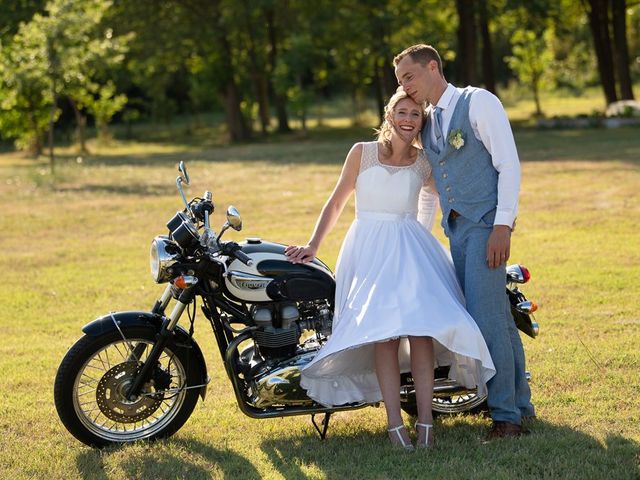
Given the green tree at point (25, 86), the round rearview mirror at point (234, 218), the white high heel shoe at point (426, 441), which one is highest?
the green tree at point (25, 86)

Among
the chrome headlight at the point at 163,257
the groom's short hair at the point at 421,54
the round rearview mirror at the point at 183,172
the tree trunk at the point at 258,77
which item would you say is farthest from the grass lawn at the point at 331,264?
the tree trunk at the point at 258,77

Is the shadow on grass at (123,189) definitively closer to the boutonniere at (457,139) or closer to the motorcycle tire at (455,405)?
the motorcycle tire at (455,405)

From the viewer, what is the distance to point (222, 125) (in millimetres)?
49312

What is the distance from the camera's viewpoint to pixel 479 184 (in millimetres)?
5051

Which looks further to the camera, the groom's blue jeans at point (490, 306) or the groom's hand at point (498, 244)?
the groom's blue jeans at point (490, 306)

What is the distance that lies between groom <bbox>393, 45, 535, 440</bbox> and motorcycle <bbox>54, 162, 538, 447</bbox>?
308 mm

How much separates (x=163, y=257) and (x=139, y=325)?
399mm

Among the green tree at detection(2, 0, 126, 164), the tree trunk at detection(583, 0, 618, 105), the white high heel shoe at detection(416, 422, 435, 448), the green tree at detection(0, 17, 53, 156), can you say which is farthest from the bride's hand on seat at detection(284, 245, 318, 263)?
the tree trunk at detection(583, 0, 618, 105)

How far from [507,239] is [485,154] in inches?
17.8

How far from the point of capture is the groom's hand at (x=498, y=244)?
4934mm

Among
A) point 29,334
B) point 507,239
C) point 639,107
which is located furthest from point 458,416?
point 639,107

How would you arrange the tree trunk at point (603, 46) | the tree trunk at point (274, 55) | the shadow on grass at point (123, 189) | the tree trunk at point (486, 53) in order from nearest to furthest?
the shadow on grass at point (123, 189), the tree trunk at point (603, 46), the tree trunk at point (486, 53), the tree trunk at point (274, 55)

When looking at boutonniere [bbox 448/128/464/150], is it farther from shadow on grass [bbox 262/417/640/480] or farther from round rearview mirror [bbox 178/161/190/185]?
shadow on grass [bbox 262/417/640/480]

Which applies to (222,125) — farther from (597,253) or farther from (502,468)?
(502,468)
